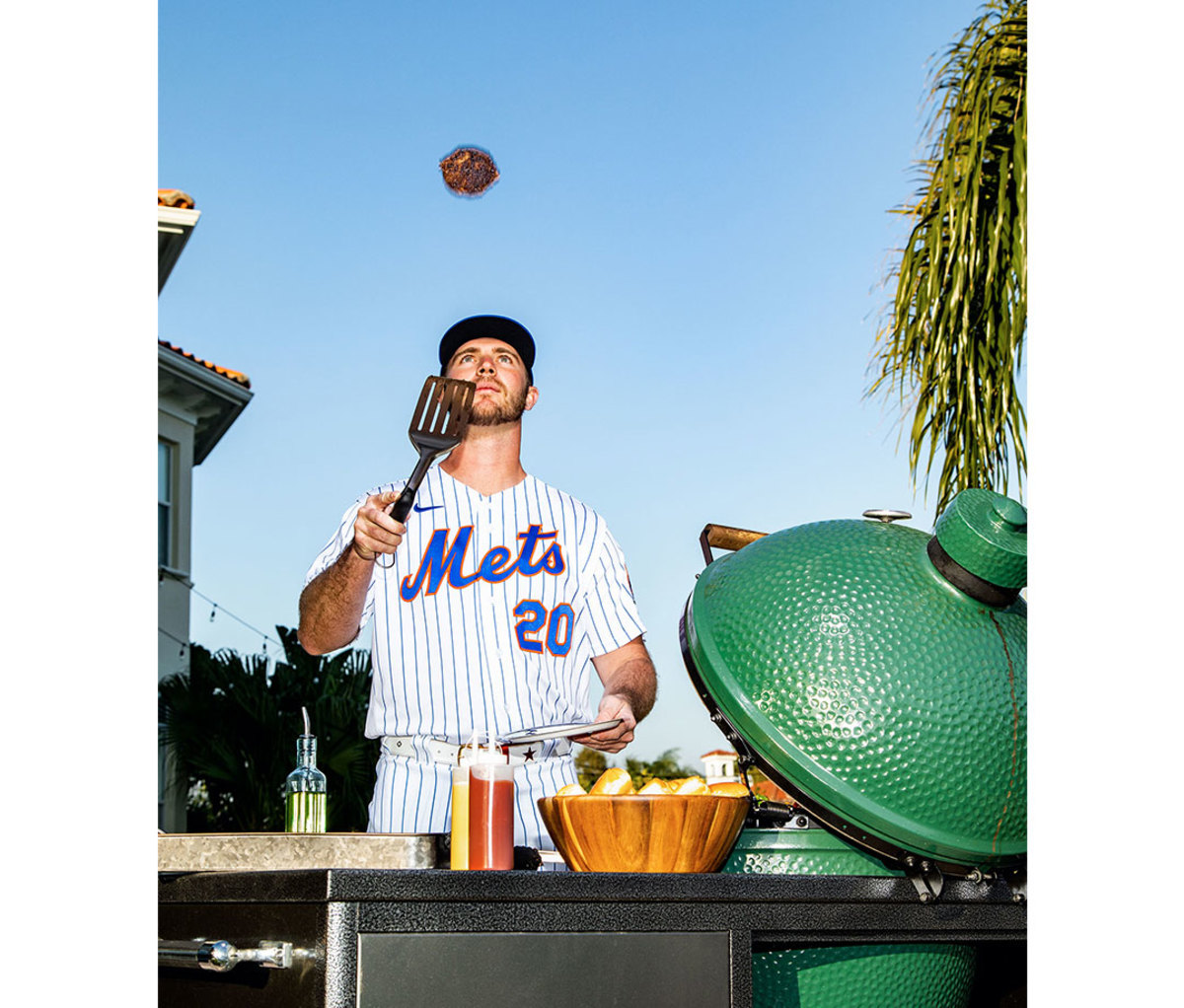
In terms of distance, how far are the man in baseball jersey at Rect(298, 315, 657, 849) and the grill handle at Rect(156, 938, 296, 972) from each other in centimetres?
110

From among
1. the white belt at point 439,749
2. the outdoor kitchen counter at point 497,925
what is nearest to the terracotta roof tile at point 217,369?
the white belt at point 439,749

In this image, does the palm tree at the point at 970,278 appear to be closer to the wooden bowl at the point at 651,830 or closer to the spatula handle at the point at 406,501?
the spatula handle at the point at 406,501

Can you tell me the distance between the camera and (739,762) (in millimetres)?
1600

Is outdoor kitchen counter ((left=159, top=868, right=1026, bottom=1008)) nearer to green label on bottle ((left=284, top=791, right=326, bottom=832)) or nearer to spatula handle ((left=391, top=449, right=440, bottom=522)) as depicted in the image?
green label on bottle ((left=284, top=791, right=326, bottom=832))

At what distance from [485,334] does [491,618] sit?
58 cm

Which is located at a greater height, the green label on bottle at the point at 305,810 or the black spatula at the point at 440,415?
the black spatula at the point at 440,415

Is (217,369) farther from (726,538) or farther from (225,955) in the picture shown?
(225,955)

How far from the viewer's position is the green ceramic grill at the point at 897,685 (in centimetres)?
148

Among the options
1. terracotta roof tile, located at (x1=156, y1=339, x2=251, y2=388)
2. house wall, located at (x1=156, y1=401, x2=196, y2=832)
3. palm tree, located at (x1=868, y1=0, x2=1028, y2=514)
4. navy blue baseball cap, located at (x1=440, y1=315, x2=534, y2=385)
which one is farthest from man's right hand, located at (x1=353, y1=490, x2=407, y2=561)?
terracotta roof tile, located at (x1=156, y1=339, x2=251, y2=388)

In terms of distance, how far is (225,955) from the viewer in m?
1.18

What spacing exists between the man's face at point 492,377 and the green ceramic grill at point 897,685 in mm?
1247

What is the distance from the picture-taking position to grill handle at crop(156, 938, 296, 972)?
1179 millimetres

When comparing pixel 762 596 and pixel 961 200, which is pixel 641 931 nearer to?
pixel 762 596

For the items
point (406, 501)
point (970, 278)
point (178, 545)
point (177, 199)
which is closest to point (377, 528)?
point (406, 501)
